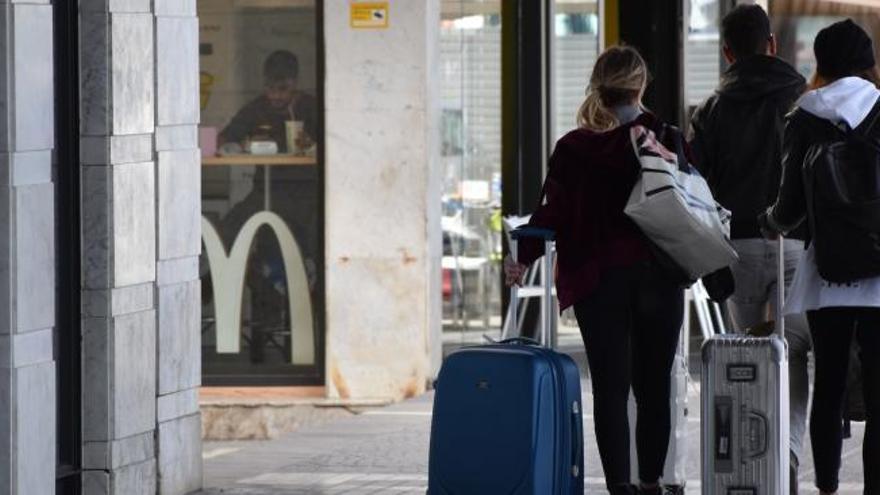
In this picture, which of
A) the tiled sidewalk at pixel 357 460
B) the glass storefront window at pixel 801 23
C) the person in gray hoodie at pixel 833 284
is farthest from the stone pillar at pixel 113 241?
the glass storefront window at pixel 801 23

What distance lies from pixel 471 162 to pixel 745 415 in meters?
6.80

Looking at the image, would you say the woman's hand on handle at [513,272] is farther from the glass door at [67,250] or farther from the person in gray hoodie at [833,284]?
the glass door at [67,250]

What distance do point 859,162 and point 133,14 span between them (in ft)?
9.51

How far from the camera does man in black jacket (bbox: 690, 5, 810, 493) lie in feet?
26.1

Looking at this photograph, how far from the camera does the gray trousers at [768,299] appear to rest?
7.97m

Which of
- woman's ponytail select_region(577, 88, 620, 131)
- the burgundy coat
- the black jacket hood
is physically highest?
the black jacket hood

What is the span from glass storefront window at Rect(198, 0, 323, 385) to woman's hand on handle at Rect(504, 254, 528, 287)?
18.6 feet

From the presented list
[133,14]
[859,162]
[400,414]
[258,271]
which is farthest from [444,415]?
[258,271]

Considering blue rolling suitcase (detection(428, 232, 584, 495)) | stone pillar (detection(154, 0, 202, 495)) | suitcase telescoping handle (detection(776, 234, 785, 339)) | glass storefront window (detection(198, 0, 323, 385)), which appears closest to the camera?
blue rolling suitcase (detection(428, 232, 584, 495))

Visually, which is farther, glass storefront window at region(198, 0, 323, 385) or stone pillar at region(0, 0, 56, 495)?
glass storefront window at region(198, 0, 323, 385)

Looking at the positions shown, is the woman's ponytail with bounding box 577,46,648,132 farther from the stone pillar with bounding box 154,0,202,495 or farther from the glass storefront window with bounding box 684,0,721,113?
the glass storefront window with bounding box 684,0,721,113

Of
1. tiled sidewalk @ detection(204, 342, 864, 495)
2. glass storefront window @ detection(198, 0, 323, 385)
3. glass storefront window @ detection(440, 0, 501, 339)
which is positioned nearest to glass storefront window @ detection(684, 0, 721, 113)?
glass storefront window @ detection(440, 0, 501, 339)

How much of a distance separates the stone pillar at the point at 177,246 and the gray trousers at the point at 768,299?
7.37ft

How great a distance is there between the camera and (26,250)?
24.8 ft
